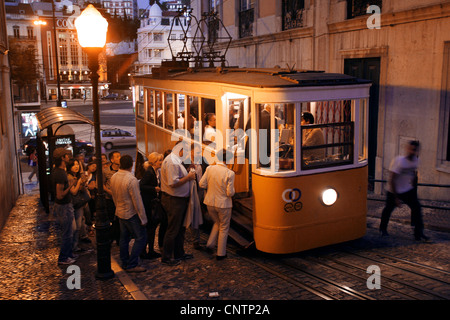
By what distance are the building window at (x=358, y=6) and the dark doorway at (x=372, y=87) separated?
1.22 meters

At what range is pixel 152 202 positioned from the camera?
7.29 metres

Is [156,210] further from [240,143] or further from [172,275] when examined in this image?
[240,143]

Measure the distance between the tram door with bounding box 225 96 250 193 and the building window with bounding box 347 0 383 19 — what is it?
597cm

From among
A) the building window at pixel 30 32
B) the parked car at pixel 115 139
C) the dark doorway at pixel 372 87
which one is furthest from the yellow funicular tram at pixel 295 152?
the building window at pixel 30 32

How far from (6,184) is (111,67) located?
81.6 metres

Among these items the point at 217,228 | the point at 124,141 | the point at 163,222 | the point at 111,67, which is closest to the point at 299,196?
the point at 217,228

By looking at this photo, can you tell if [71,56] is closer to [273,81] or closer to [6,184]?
[6,184]

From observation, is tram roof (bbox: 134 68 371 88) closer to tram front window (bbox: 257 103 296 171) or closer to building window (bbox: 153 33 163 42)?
tram front window (bbox: 257 103 296 171)

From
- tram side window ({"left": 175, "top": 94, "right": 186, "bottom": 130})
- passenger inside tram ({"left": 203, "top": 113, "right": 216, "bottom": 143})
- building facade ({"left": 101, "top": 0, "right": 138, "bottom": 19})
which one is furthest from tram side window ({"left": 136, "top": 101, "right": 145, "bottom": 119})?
building facade ({"left": 101, "top": 0, "right": 138, "bottom": 19})

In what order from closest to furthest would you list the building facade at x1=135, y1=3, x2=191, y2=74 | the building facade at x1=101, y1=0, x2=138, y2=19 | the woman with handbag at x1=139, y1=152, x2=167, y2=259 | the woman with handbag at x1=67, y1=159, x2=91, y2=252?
the woman with handbag at x1=139, y1=152, x2=167, y2=259 < the woman with handbag at x1=67, y1=159, x2=91, y2=252 < the building facade at x1=135, y1=3, x2=191, y2=74 < the building facade at x1=101, y1=0, x2=138, y2=19

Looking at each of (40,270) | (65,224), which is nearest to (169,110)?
(65,224)

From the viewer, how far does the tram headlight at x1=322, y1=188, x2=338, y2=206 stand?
7.16 m

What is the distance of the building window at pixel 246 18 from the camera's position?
60.5ft

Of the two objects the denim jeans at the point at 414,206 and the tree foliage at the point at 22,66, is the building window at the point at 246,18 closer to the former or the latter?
the denim jeans at the point at 414,206
